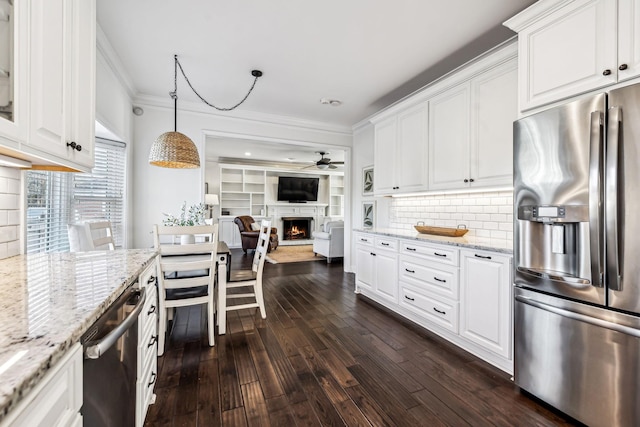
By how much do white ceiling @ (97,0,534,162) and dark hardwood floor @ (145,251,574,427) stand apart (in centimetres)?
271

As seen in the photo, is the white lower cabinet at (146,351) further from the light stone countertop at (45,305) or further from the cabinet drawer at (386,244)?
the cabinet drawer at (386,244)

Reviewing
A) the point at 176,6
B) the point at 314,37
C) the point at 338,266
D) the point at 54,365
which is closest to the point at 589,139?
the point at 314,37

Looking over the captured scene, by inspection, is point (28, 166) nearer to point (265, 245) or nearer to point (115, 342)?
point (115, 342)

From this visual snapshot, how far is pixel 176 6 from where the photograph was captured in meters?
2.14

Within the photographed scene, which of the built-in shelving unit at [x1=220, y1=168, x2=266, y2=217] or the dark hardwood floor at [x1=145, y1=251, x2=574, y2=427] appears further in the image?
the built-in shelving unit at [x1=220, y1=168, x2=266, y2=217]

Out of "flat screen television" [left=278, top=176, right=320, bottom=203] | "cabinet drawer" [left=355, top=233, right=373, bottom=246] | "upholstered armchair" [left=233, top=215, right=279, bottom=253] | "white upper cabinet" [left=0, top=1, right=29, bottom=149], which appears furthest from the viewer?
"flat screen television" [left=278, top=176, right=320, bottom=203]

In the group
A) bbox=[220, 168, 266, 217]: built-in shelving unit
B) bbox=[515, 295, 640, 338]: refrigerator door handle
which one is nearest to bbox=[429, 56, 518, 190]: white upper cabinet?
bbox=[515, 295, 640, 338]: refrigerator door handle

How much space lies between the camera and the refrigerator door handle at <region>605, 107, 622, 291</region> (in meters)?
1.43

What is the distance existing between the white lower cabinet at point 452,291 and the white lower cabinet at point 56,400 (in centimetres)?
236

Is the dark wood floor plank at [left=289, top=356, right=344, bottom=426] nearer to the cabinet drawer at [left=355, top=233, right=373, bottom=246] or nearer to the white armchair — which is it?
the cabinet drawer at [left=355, top=233, right=373, bottom=246]

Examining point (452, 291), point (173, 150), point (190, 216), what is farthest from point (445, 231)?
point (190, 216)

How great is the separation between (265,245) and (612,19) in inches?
114

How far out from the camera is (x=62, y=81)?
4.31 ft

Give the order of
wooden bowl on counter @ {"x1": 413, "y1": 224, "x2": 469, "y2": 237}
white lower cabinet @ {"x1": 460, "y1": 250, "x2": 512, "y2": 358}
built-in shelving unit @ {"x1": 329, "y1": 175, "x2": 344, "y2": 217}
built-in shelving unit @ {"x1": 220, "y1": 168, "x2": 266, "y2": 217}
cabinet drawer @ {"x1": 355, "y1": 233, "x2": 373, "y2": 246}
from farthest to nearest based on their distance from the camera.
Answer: built-in shelving unit @ {"x1": 329, "y1": 175, "x2": 344, "y2": 217}, built-in shelving unit @ {"x1": 220, "y1": 168, "x2": 266, "y2": 217}, cabinet drawer @ {"x1": 355, "y1": 233, "x2": 373, "y2": 246}, wooden bowl on counter @ {"x1": 413, "y1": 224, "x2": 469, "y2": 237}, white lower cabinet @ {"x1": 460, "y1": 250, "x2": 512, "y2": 358}
